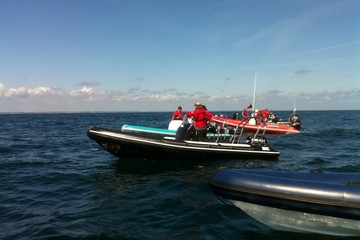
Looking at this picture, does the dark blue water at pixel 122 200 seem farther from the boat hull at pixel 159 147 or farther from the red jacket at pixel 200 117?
the red jacket at pixel 200 117

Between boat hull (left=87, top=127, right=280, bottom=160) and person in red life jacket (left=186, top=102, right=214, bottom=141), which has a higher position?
person in red life jacket (left=186, top=102, right=214, bottom=141)

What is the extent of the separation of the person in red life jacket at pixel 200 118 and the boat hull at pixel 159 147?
2.09 feet

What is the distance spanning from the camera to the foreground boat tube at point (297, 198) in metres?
4.30

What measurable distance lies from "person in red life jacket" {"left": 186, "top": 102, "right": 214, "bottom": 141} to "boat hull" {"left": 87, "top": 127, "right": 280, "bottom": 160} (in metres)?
0.64

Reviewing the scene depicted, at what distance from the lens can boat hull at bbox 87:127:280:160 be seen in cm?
1015

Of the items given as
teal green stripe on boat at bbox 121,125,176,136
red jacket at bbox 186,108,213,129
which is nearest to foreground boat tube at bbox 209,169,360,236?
red jacket at bbox 186,108,213,129

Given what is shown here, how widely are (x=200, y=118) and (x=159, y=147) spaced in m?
1.81

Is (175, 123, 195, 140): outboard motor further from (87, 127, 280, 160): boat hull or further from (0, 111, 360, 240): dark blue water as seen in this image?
(0, 111, 360, 240): dark blue water

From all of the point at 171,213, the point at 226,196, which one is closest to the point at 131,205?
the point at 171,213

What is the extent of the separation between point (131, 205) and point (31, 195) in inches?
103

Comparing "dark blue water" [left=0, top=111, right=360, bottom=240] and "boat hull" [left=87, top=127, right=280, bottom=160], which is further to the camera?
"boat hull" [left=87, top=127, right=280, bottom=160]

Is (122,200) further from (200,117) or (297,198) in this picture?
(200,117)

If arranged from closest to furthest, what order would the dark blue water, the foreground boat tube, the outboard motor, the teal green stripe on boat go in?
the foreground boat tube
the dark blue water
the outboard motor
the teal green stripe on boat

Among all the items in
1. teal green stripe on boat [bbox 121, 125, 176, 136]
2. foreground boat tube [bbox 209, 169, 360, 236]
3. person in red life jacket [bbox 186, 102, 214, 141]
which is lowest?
foreground boat tube [bbox 209, 169, 360, 236]
